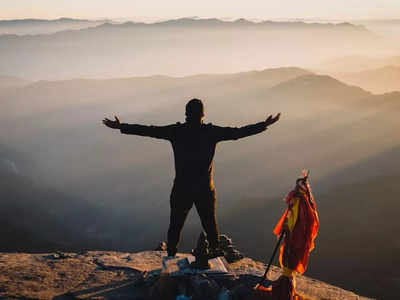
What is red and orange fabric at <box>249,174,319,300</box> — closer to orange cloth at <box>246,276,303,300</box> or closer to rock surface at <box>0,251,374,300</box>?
orange cloth at <box>246,276,303,300</box>

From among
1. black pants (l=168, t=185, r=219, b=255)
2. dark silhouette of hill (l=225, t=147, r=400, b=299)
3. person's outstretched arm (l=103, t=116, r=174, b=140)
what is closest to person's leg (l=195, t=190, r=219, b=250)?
black pants (l=168, t=185, r=219, b=255)

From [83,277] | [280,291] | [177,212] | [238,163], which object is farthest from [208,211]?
[238,163]

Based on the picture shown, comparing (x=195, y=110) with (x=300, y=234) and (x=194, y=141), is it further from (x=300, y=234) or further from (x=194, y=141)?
(x=300, y=234)

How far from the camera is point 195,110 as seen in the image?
5.73 m

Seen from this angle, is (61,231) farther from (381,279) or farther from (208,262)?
(208,262)

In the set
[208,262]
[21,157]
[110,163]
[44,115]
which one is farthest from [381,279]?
[44,115]

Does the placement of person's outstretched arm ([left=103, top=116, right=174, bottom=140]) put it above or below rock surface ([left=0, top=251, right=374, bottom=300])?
above

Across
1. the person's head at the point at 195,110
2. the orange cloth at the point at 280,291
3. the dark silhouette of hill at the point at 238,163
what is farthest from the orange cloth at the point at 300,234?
the dark silhouette of hill at the point at 238,163

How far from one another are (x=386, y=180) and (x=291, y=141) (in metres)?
21.9

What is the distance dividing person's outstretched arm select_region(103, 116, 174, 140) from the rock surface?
2.55 meters

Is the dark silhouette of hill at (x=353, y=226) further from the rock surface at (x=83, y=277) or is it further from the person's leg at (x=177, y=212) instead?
the person's leg at (x=177, y=212)

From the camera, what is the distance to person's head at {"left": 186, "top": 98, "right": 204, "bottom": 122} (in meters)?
5.71

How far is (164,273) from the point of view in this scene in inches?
221

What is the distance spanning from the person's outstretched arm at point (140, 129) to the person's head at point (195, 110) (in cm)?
37
